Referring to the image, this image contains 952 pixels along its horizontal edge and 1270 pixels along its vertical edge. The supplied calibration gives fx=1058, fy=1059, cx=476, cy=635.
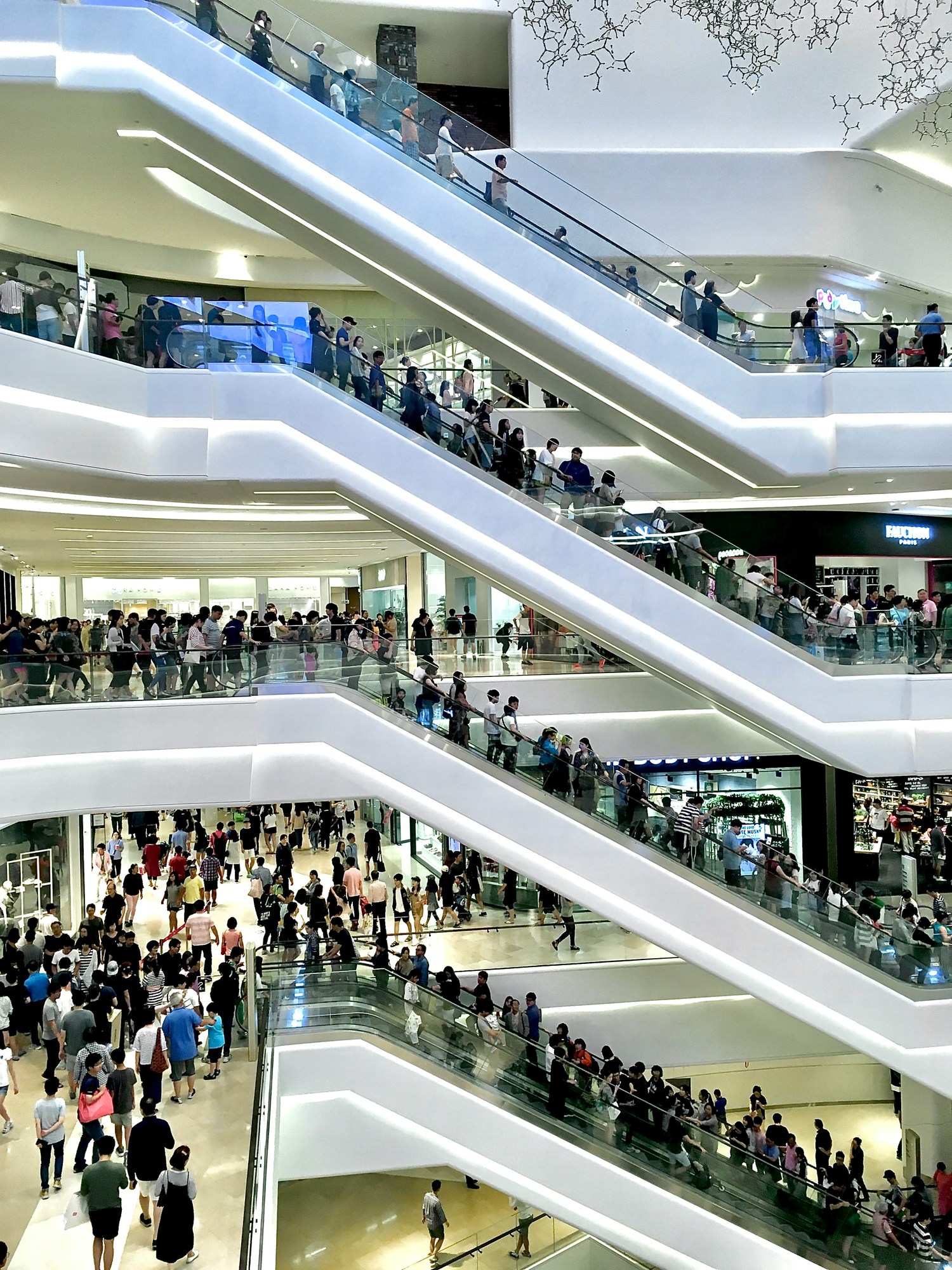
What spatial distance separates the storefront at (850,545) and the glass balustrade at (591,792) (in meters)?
6.18

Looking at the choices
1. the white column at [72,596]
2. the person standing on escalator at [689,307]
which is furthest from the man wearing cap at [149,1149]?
the white column at [72,596]

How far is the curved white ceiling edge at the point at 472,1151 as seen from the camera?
36.5ft

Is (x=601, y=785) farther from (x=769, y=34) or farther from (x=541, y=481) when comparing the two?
(x=769, y=34)

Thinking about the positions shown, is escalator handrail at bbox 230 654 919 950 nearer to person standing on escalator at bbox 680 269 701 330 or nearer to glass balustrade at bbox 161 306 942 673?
glass balustrade at bbox 161 306 942 673

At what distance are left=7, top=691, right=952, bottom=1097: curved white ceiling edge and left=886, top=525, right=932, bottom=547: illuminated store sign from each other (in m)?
8.51

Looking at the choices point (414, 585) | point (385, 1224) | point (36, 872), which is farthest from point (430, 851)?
point (414, 585)

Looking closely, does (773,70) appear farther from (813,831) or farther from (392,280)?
(813,831)

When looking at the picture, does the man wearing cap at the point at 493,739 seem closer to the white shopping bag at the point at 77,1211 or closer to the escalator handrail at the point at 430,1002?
the escalator handrail at the point at 430,1002

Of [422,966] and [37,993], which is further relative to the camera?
[422,966]

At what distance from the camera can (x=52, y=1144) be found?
7578 mm

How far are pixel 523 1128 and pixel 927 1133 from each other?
7.43 metres

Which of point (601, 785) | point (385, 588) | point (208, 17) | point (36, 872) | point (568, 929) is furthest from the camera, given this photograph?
point (385, 588)

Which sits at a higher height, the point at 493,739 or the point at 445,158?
the point at 445,158

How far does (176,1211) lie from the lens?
6629mm
